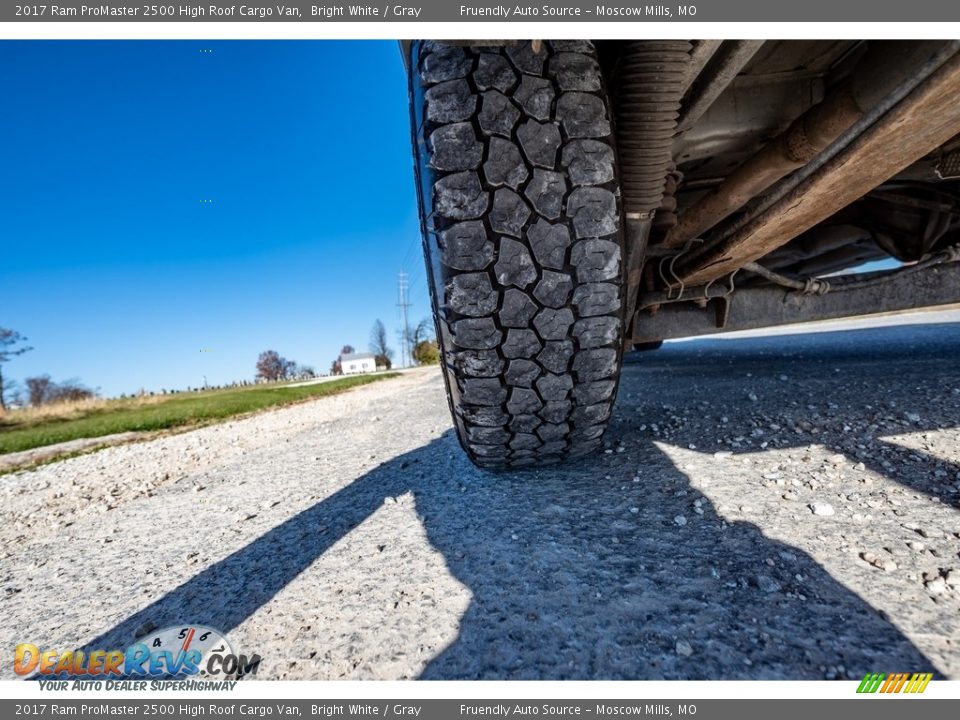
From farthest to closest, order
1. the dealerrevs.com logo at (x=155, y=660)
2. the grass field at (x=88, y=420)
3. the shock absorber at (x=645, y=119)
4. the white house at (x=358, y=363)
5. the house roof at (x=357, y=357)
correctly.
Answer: the house roof at (x=357, y=357), the white house at (x=358, y=363), the grass field at (x=88, y=420), the shock absorber at (x=645, y=119), the dealerrevs.com logo at (x=155, y=660)

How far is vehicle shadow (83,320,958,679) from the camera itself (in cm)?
63

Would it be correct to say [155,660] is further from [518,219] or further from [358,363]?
[358,363]

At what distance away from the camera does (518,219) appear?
0.96m

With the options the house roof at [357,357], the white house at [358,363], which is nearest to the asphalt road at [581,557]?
the white house at [358,363]

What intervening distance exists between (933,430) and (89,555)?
2.99m

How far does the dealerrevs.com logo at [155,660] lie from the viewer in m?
0.73

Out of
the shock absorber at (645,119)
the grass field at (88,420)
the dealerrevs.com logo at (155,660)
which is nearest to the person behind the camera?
the dealerrevs.com logo at (155,660)

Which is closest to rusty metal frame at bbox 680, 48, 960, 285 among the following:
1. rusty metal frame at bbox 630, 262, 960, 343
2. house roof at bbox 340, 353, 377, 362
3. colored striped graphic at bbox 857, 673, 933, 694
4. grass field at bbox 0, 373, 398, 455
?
rusty metal frame at bbox 630, 262, 960, 343

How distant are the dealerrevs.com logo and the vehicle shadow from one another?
0.04 meters

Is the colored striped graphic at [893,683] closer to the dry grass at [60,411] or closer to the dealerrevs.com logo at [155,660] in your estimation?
the dealerrevs.com logo at [155,660]

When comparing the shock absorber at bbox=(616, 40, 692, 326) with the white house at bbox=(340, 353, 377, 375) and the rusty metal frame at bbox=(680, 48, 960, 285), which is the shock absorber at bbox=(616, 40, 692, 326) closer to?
the rusty metal frame at bbox=(680, 48, 960, 285)

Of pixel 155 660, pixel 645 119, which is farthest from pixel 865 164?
pixel 155 660

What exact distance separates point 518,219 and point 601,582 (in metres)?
0.84

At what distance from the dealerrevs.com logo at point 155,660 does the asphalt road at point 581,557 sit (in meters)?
0.03
